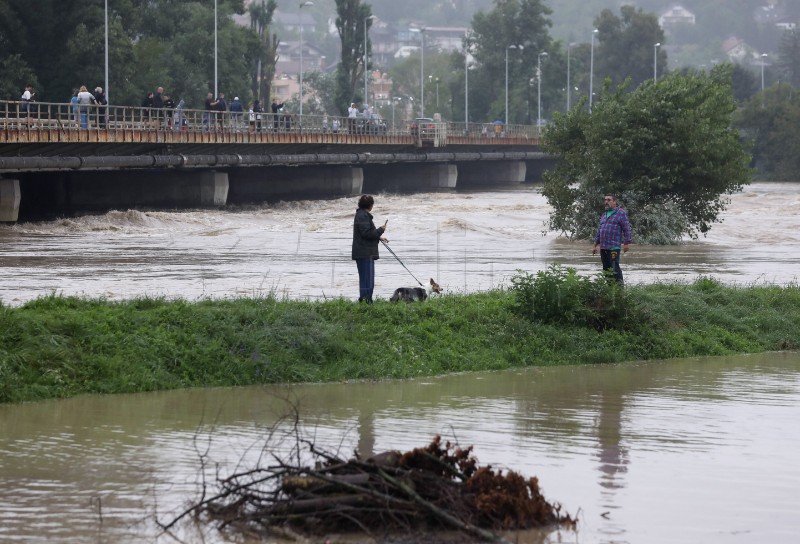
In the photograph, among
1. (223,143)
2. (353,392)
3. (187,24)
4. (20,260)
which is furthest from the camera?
(187,24)

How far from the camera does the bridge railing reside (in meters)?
44.5

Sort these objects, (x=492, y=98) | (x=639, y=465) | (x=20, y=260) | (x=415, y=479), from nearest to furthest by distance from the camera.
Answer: (x=415, y=479) → (x=639, y=465) → (x=20, y=260) → (x=492, y=98)

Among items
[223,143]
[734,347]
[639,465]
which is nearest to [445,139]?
[223,143]

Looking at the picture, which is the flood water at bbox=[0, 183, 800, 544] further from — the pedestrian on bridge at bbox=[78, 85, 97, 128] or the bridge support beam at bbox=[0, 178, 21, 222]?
the pedestrian on bridge at bbox=[78, 85, 97, 128]

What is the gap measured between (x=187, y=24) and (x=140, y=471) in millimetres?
73109

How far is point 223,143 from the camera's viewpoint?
184 feet

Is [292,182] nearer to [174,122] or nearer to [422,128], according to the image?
[422,128]

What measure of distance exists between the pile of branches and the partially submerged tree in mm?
28980

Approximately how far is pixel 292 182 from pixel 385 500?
6334 cm

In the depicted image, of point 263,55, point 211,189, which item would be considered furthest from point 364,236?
point 263,55

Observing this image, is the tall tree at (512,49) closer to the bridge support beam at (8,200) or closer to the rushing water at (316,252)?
the rushing water at (316,252)

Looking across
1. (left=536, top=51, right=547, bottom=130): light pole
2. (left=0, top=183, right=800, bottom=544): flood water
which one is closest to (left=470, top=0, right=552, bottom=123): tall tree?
(left=536, top=51, right=547, bottom=130): light pole

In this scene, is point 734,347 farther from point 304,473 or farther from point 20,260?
point 20,260

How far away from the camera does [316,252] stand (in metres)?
35.4
